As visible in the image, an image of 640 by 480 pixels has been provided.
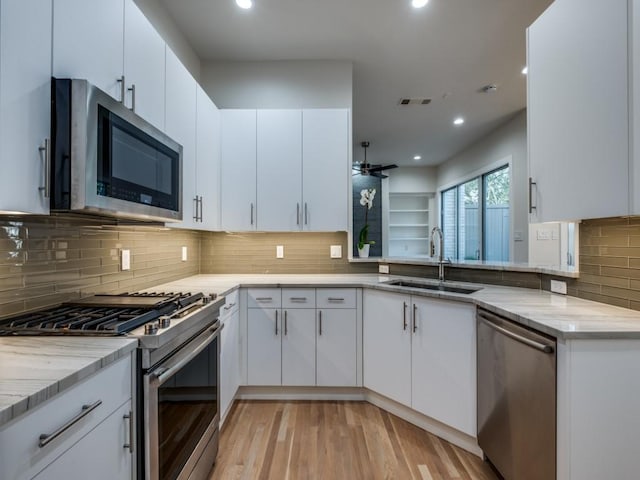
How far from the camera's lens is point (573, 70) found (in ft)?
4.82

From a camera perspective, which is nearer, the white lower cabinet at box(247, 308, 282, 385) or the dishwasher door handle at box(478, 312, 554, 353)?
the dishwasher door handle at box(478, 312, 554, 353)

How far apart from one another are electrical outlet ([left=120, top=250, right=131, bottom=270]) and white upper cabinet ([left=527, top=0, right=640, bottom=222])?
7.55ft

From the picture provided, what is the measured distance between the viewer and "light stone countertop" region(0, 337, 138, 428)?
2.28 feet

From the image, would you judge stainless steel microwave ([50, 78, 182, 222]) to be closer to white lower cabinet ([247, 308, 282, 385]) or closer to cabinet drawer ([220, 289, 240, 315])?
cabinet drawer ([220, 289, 240, 315])

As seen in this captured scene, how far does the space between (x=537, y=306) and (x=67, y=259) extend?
2242 mm

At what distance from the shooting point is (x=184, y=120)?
216cm

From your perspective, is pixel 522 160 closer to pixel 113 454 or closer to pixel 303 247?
pixel 303 247

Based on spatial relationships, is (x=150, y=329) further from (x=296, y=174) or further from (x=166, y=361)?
(x=296, y=174)

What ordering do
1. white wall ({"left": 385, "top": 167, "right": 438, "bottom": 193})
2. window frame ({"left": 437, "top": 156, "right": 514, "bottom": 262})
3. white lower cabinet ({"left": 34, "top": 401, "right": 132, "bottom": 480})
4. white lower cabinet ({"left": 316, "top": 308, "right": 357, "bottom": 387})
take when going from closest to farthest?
white lower cabinet ({"left": 34, "top": 401, "right": 132, "bottom": 480}), white lower cabinet ({"left": 316, "top": 308, "right": 357, "bottom": 387}), window frame ({"left": 437, "top": 156, "right": 514, "bottom": 262}), white wall ({"left": 385, "top": 167, "right": 438, "bottom": 193})

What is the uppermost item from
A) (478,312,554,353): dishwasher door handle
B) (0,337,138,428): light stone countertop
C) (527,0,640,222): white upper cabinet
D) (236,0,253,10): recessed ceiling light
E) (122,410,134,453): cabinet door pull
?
(236,0,253,10): recessed ceiling light

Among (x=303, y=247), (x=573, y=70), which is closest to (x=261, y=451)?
(x=303, y=247)

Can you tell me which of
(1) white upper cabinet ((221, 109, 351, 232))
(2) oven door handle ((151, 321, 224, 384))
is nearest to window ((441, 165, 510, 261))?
(1) white upper cabinet ((221, 109, 351, 232))

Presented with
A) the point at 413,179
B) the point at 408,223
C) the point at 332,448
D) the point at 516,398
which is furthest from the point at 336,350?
the point at 413,179

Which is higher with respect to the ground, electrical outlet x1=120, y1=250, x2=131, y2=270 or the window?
the window
